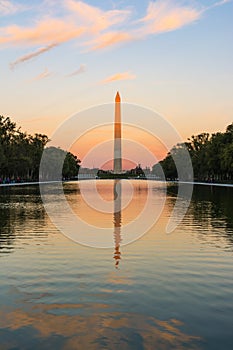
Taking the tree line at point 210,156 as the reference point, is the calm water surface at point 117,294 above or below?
below

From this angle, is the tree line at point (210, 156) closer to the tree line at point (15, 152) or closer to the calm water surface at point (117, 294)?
the tree line at point (15, 152)

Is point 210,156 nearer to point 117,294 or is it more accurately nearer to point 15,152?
point 15,152

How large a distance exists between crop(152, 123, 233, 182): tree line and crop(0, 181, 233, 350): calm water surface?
75.2 meters

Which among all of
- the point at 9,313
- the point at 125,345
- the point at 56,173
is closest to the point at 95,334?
the point at 125,345

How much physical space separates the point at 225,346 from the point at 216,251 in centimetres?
902

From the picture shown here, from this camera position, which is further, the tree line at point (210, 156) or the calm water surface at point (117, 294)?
the tree line at point (210, 156)

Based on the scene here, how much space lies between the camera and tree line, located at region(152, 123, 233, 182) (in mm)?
96269

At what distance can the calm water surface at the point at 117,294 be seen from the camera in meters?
8.06

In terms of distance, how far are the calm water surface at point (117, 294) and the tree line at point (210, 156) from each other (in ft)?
247

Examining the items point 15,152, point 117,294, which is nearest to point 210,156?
point 15,152

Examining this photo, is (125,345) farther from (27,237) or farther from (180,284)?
(27,237)

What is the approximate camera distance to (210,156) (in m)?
110

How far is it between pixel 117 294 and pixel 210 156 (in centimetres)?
10220

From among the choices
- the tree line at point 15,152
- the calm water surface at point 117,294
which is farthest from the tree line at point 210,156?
the calm water surface at point 117,294
